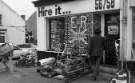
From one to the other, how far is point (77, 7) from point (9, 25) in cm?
2067

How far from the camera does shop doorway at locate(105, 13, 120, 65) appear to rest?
352 inches

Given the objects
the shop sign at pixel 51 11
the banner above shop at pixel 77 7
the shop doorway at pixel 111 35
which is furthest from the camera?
the shop sign at pixel 51 11

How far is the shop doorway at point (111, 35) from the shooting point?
895 centimetres

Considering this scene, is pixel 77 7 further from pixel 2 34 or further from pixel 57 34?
pixel 2 34

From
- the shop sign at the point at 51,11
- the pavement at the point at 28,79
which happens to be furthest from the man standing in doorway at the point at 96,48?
the shop sign at the point at 51,11

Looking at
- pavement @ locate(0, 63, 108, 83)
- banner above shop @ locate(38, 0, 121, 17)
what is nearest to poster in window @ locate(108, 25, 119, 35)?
banner above shop @ locate(38, 0, 121, 17)

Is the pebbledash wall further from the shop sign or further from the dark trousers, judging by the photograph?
the dark trousers

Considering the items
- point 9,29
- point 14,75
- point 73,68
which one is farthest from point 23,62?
point 9,29

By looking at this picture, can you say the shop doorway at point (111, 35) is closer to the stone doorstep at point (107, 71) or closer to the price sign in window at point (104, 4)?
the stone doorstep at point (107, 71)

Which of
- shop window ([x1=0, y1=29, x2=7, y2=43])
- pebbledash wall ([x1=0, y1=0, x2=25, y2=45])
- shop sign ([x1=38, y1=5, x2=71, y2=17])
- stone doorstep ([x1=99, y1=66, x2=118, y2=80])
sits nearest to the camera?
stone doorstep ([x1=99, y1=66, x2=118, y2=80])

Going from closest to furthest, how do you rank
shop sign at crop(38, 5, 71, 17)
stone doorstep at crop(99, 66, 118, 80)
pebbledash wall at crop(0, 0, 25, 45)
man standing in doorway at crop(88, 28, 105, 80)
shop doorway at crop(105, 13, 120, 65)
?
man standing in doorway at crop(88, 28, 105, 80), stone doorstep at crop(99, 66, 118, 80), shop doorway at crop(105, 13, 120, 65), shop sign at crop(38, 5, 71, 17), pebbledash wall at crop(0, 0, 25, 45)

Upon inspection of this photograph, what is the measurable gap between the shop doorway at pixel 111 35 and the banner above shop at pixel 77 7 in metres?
0.65

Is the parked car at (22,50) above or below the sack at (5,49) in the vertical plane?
below

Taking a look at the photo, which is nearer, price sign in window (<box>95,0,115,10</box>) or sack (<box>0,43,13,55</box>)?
price sign in window (<box>95,0,115,10</box>)
